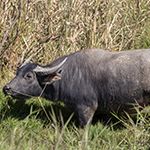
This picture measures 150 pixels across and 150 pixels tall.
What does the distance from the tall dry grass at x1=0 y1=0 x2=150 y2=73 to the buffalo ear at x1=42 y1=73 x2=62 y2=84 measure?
1581 mm

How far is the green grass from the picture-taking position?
3.00 metres

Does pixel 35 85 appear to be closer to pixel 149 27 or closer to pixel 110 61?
pixel 110 61

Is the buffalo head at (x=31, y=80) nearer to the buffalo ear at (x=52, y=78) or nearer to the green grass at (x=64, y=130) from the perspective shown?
the buffalo ear at (x=52, y=78)

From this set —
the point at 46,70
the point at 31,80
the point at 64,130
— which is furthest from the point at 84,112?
the point at 31,80

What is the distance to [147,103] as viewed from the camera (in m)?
3.66

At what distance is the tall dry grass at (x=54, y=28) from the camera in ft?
17.1

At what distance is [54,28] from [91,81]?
2.38m

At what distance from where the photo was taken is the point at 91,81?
3697 mm

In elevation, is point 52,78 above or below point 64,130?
above

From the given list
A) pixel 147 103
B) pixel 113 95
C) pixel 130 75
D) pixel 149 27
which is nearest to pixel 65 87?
pixel 113 95

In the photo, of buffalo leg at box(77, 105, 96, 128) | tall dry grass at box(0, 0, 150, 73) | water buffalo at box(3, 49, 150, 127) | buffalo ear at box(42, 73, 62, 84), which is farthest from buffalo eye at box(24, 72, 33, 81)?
tall dry grass at box(0, 0, 150, 73)

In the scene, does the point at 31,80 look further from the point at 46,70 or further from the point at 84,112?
the point at 84,112

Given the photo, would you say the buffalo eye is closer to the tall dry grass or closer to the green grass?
the green grass

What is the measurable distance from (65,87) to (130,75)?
0.95m
